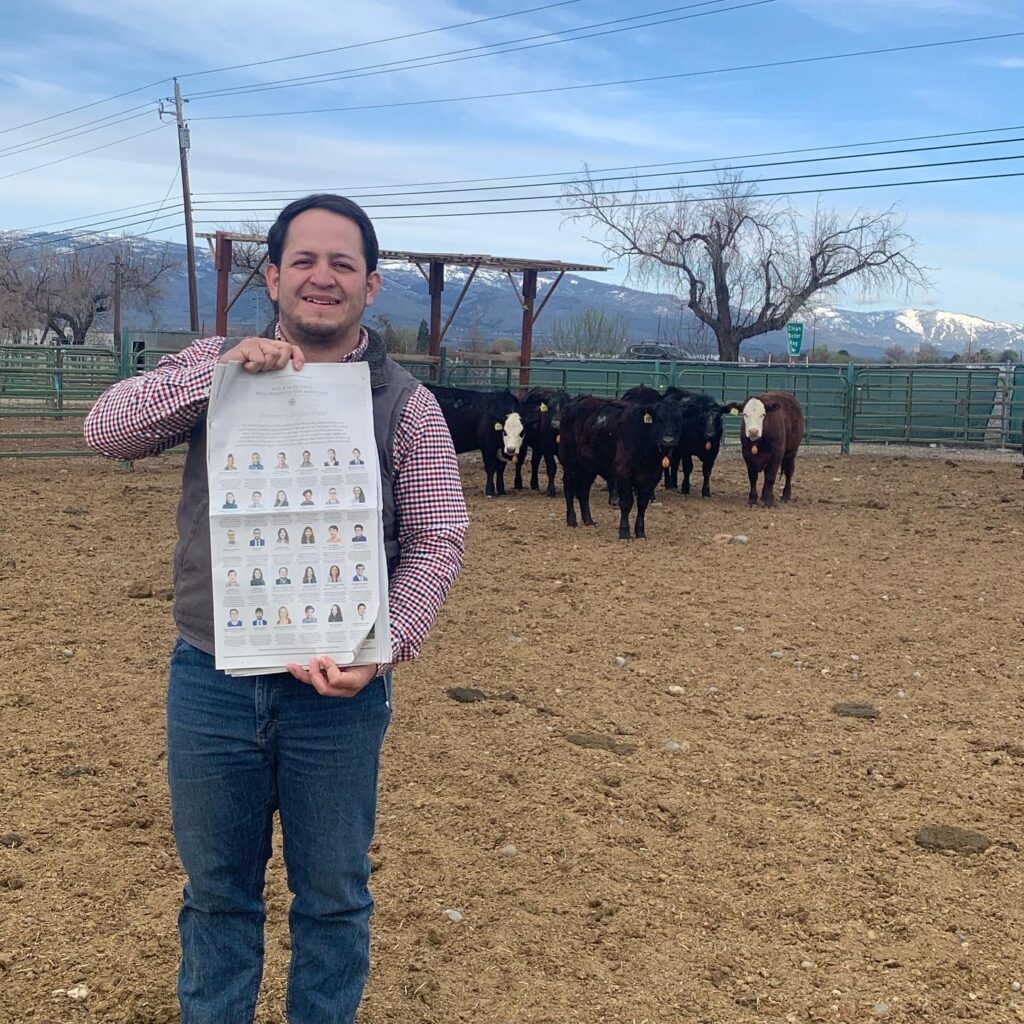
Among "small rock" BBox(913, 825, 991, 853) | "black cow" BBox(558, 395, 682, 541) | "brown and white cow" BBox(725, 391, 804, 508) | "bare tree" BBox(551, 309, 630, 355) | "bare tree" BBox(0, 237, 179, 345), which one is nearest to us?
"small rock" BBox(913, 825, 991, 853)

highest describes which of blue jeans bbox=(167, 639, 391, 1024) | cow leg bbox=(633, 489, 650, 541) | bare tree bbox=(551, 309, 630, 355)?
bare tree bbox=(551, 309, 630, 355)

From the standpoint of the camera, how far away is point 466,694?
518 cm

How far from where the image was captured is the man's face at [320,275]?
2049 millimetres

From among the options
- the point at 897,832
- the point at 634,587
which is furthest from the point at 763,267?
the point at 897,832

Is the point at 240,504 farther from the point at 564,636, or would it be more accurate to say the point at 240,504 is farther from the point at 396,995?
the point at 564,636

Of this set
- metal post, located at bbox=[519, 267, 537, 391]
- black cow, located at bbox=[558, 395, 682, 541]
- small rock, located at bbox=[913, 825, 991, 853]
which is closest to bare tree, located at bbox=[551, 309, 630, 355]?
metal post, located at bbox=[519, 267, 537, 391]

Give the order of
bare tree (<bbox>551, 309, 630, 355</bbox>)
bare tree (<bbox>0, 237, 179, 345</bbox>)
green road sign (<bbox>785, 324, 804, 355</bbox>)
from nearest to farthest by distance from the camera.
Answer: green road sign (<bbox>785, 324, 804, 355</bbox>) → bare tree (<bbox>0, 237, 179, 345</bbox>) → bare tree (<bbox>551, 309, 630, 355</bbox>)

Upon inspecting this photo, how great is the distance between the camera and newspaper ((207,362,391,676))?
1.92 metres

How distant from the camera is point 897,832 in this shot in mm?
3809

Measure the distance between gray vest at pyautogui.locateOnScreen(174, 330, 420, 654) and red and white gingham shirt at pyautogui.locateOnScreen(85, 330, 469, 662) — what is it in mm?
25

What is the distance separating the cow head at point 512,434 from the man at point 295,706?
10407 millimetres

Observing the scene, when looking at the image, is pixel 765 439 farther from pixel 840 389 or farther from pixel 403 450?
pixel 403 450

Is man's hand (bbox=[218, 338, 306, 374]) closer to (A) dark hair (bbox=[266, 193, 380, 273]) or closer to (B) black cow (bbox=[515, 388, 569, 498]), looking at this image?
(A) dark hair (bbox=[266, 193, 380, 273])

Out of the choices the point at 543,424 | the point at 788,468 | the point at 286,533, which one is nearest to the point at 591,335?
the point at 788,468
